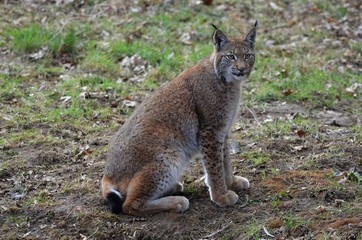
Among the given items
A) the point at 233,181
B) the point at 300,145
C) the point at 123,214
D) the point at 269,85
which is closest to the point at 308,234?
the point at 233,181

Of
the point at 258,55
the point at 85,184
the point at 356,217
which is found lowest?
the point at 258,55

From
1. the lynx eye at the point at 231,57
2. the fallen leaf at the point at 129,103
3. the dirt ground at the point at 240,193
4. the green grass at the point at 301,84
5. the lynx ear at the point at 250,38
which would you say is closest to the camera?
the dirt ground at the point at 240,193

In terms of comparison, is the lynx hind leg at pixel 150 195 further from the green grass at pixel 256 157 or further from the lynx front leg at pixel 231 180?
the green grass at pixel 256 157

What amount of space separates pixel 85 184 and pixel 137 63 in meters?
3.82

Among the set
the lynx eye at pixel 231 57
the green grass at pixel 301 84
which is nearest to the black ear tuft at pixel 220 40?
the lynx eye at pixel 231 57

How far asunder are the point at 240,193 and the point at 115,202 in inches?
47.6

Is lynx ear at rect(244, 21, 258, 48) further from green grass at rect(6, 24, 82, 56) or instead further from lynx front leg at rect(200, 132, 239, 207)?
green grass at rect(6, 24, 82, 56)

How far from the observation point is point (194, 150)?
6.06 metres

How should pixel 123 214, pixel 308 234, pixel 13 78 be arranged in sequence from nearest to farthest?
pixel 308 234
pixel 123 214
pixel 13 78

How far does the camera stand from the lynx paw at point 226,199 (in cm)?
588

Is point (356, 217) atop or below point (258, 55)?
atop

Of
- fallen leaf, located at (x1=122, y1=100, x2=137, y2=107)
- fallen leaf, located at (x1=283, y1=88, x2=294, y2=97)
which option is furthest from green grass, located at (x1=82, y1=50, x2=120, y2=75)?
fallen leaf, located at (x1=283, y1=88, x2=294, y2=97)

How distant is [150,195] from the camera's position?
5699 mm

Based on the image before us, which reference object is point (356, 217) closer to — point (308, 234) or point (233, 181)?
point (308, 234)
